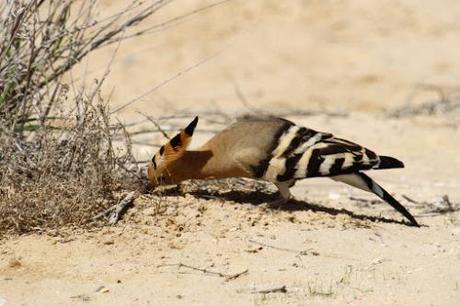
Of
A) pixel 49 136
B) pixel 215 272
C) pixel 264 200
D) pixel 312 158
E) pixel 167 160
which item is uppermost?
pixel 49 136

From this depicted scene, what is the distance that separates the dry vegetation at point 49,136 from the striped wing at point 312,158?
72 centimetres

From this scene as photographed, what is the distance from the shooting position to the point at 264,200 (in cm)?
588

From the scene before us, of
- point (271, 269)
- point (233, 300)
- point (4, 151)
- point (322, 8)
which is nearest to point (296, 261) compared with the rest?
point (271, 269)

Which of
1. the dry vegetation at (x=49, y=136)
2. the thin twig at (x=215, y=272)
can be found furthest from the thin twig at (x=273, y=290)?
the dry vegetation at (x=49, y=136)

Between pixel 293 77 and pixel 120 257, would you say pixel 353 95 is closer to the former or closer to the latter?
pixel 293 77

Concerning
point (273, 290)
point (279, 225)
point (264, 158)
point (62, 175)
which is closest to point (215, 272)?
point (273, 290)

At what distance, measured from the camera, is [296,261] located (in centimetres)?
503

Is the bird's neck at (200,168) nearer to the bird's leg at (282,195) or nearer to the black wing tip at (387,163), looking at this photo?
the bird's leg at (282,195)

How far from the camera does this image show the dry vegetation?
17.1ft

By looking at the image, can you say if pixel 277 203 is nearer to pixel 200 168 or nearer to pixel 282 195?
pixel 282 195

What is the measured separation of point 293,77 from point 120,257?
727cm

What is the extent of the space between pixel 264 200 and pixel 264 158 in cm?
40

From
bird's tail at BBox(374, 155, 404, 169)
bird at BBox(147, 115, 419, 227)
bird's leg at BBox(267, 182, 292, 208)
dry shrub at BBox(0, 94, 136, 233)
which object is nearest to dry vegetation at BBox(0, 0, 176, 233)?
dry shrub at BBox(0, 94, 136, 233)

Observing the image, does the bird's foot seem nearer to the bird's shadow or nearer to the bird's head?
the bird's shadow
